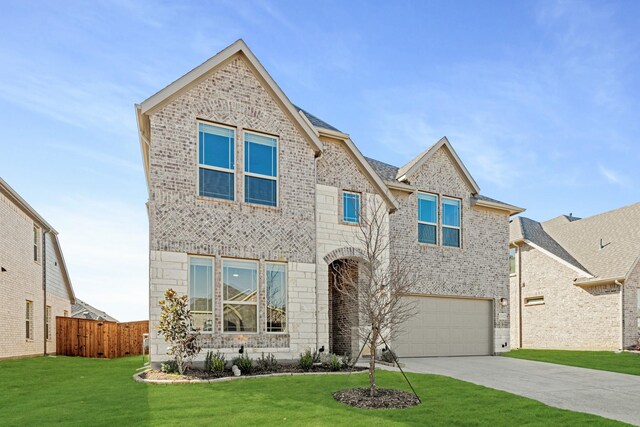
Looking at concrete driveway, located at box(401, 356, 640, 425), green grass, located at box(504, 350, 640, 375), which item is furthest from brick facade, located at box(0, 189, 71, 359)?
green grass, located at box(504, 350, 640, 375)

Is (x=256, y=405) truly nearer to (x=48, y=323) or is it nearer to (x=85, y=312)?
(x=48, y=323)

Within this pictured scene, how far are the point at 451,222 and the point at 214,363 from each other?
12.2m

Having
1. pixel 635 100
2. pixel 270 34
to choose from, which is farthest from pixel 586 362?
pixel 270 34

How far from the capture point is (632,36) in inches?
617

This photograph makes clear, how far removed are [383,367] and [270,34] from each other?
32.3 ft

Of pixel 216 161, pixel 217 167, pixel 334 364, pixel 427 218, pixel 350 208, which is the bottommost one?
pixel 334 364

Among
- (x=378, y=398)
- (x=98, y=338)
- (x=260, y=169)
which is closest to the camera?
(x=378, y=398)

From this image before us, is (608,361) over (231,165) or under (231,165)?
under

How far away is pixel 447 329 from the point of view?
20.0 meters

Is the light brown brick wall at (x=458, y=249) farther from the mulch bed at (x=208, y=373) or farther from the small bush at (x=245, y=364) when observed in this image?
the small bush at (x=245, y=364)

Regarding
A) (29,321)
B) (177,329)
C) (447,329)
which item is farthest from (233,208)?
(29,321)

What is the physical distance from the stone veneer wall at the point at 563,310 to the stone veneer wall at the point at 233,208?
54.9 feet

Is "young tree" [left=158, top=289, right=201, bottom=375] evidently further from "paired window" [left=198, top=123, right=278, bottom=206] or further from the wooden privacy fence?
the wooden privacy fence

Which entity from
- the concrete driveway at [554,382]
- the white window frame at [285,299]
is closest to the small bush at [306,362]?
the white window frame at [285,299]
